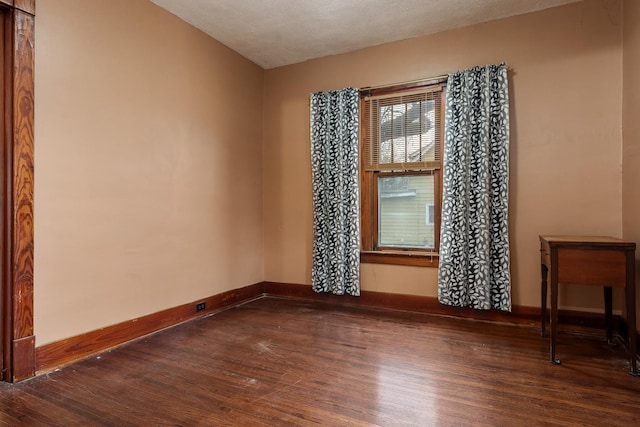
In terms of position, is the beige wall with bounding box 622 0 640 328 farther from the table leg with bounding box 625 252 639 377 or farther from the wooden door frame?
the wooden door frame

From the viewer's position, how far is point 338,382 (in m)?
2.02

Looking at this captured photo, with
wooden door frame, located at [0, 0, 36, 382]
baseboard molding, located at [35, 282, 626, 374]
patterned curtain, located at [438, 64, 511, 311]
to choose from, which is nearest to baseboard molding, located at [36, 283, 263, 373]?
baseboard molding, located at [35, 282, 626, 374]

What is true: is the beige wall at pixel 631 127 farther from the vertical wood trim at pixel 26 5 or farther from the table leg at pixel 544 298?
the vertical wood trim at pixel 26 5

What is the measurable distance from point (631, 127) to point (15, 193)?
4.04 metres

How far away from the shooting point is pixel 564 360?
2.31m

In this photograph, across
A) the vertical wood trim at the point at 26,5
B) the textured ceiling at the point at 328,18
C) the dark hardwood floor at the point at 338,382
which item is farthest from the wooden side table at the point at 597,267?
the vertical wood trim at the point at 26,5

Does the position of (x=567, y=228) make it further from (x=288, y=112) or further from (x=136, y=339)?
(x=136, y=339)

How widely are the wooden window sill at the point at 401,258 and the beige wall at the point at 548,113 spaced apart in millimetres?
63

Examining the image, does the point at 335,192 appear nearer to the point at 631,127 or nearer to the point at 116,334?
the point at 116,334

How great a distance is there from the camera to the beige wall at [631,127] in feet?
8.00

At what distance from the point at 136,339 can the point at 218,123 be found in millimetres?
2053

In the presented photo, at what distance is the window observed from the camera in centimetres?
338

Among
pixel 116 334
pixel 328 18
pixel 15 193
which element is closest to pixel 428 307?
pixel 116 334

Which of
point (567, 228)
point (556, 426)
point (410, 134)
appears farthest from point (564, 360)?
point (410, 134)
